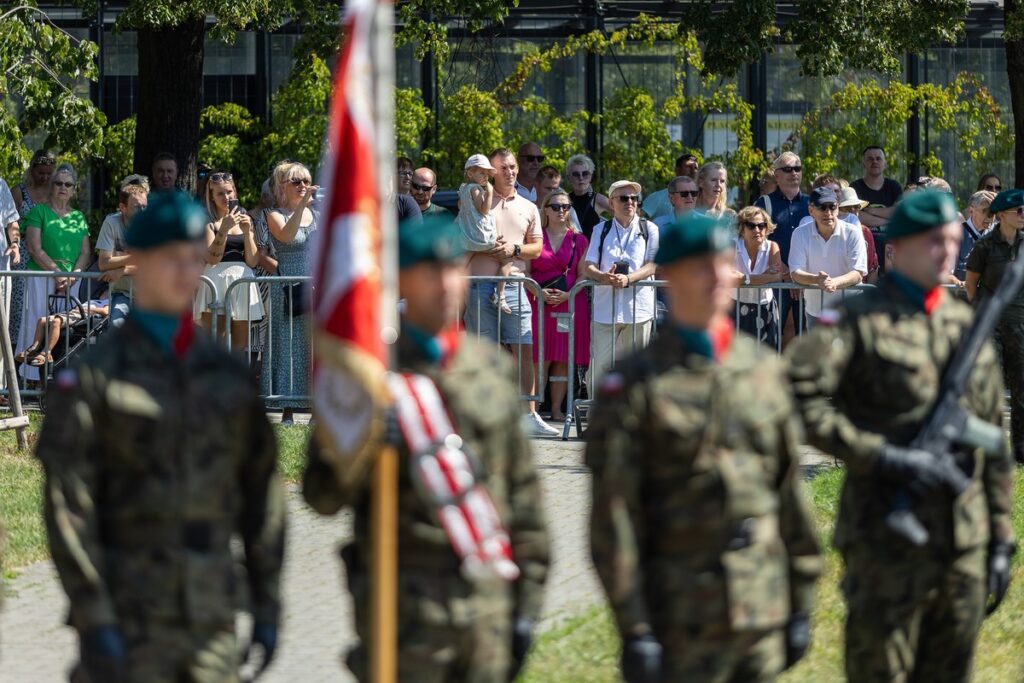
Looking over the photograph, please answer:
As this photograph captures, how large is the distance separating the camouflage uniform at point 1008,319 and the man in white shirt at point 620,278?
92.2 inches

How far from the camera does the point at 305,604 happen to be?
8.39m

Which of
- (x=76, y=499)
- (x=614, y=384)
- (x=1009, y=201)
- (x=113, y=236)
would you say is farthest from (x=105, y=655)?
(x=113, y=236)

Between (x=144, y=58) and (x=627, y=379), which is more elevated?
(x=144, y=58)

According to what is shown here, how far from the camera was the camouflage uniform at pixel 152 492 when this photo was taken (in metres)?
4.61

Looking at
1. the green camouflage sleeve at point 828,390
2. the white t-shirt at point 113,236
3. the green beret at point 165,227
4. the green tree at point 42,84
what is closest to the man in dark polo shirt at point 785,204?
the white t-shirt at point 113,236

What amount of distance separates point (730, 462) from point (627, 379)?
0.36 meters

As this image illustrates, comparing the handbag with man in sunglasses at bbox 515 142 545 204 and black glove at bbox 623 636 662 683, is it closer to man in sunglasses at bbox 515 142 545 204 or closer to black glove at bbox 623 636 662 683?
man in sunglasses at bbox 515 142 545 204

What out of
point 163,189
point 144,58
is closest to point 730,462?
point 163,189

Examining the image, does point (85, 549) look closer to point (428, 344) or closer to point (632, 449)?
point (428, 344)

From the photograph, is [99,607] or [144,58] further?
[144,58]

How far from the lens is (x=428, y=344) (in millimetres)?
4766

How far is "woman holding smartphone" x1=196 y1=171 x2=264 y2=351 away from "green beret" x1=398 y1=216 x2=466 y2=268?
829 centimetres

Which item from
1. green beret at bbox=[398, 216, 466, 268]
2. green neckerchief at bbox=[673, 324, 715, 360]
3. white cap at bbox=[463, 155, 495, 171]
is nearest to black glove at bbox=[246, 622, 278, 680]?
green beret at bbox=[398, 216, 466, 268]

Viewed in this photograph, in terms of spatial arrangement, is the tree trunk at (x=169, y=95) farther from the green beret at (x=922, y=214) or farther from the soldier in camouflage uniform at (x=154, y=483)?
the soldier in camouflage uniform at (x=154, y=483)
